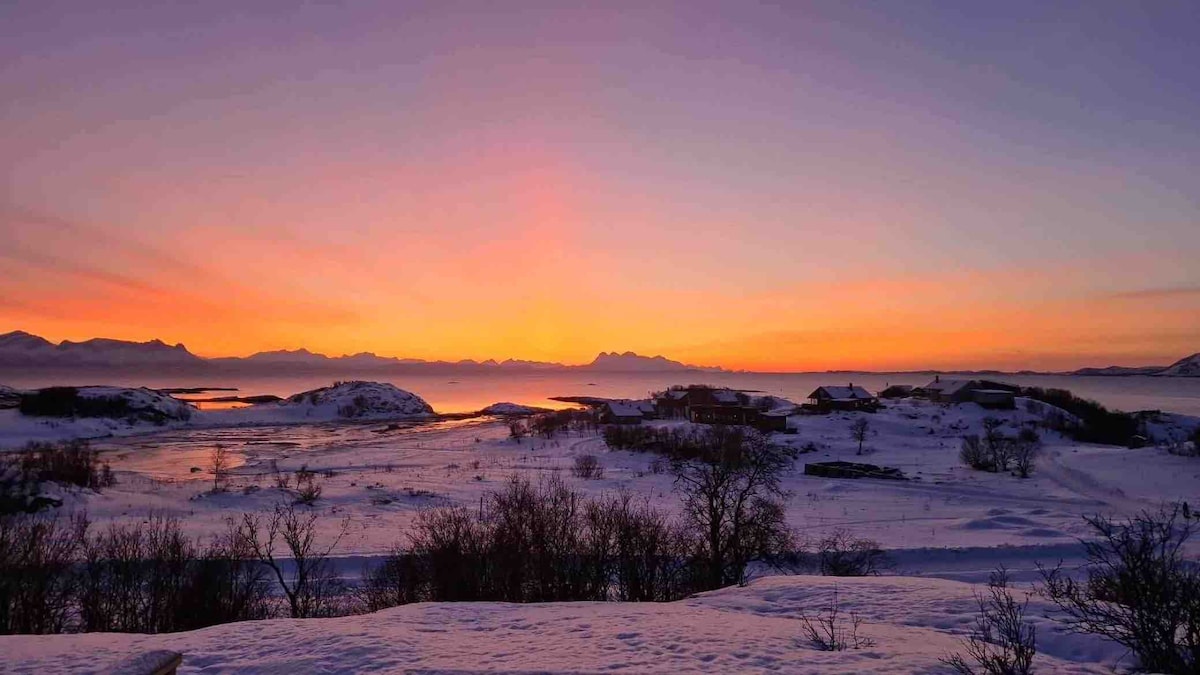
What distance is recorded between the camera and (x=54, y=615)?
17.5 meters

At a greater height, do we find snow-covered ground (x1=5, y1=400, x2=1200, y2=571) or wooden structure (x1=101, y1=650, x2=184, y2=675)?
wooden structure (x1=101, y1=650, x2=184, y2=675)

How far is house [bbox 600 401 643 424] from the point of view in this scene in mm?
88062

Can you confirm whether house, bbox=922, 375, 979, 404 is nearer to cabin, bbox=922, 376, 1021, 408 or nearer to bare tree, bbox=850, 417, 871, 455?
cabin, bbox=922, 376, 1021, 408

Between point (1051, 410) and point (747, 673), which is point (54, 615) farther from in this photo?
point (1051, 410)

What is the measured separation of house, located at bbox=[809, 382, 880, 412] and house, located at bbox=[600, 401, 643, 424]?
27580 millimetres

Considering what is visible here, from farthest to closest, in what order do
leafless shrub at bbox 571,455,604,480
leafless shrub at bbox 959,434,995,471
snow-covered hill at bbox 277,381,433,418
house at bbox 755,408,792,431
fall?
snow-covered hill at bbox 277,381,433,418, house at bbox 755,408,792,431, leafless shrub at bbox 959,434,995,471, leafless shrub at bbox 571,455,604,480

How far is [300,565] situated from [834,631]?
15952 millimetres

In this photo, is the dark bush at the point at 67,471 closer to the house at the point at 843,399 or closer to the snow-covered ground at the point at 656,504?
the snow-covered ground at the point at 656,504

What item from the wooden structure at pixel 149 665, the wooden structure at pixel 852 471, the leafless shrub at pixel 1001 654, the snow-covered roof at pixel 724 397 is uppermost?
the wooden structure at pixel 149 665

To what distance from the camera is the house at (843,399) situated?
93875 mm

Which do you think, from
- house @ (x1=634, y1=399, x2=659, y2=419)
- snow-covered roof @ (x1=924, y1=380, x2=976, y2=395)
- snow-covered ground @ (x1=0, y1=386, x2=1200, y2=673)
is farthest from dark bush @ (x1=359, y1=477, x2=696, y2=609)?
snow-covered roof @ (x1=924, y1=380, x2=976, y2=395)

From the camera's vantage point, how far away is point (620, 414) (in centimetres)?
8894

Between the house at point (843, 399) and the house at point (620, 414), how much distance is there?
27.6 meters

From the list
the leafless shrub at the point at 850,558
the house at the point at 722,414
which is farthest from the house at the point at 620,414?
the leafless shrub at the point at 850,558
